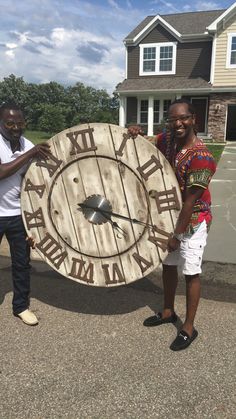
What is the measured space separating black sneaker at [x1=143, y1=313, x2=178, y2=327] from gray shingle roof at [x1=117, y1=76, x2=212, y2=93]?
16.6 metres

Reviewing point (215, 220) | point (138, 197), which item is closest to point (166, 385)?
point (138, 197)

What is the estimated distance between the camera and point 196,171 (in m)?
2.54

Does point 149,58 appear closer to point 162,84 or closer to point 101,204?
point 162,84

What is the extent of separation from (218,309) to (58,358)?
145cm

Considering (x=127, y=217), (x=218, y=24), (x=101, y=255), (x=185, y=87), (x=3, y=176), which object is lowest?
(x=101, y=255)

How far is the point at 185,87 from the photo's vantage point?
61.1ft

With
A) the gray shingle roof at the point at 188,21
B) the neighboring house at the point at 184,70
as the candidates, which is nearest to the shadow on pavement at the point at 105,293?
the neighboring house at the point at 184,70

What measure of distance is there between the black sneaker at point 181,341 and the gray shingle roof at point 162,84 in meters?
16.9

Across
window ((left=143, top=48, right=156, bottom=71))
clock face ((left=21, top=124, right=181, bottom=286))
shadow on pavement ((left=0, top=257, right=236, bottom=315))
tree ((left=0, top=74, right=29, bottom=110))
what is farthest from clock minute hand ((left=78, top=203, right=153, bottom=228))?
tree ((left=0, top=74, right=29, bottom=110))

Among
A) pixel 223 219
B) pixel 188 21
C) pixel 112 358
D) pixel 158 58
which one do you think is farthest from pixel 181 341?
pixel 188 21

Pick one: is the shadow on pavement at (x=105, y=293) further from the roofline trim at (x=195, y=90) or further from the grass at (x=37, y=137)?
the roofline trim at (x=195, y=90)

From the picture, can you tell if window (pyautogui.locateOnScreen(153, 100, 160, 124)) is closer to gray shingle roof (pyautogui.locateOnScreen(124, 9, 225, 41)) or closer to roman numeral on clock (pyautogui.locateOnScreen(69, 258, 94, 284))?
gray shingle roof (pyautogui.locateOnScreen(124, 9, 225, 41))

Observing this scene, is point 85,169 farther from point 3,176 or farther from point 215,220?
point 215,220

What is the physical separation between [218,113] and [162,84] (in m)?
3.16
